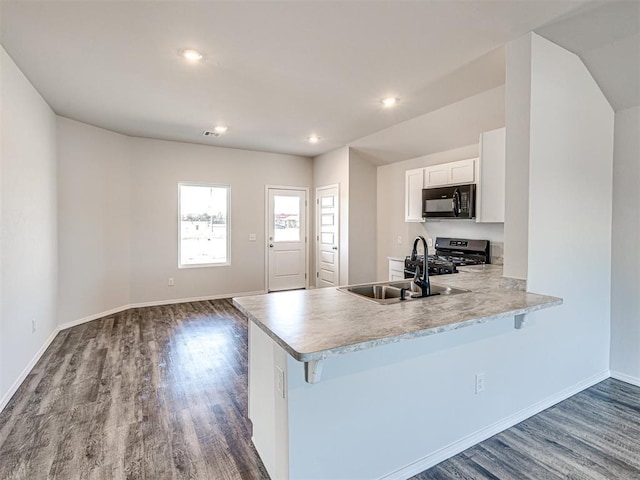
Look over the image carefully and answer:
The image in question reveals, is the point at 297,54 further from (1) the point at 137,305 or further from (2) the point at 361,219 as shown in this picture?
(1) the point at 137,305

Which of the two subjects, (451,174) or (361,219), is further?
(361,219)

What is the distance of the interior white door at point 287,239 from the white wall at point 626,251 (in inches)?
186

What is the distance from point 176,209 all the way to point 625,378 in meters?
5.87

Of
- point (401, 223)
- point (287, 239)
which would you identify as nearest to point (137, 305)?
point (287, 239)

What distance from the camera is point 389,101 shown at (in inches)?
142

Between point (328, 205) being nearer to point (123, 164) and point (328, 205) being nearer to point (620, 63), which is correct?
point (123, 164)

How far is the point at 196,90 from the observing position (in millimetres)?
3354

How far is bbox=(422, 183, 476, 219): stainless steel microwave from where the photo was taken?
371 cm

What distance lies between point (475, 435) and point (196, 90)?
12.0 feet

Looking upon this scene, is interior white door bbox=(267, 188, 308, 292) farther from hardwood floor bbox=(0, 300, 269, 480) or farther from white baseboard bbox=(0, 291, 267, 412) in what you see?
hardwood floor bbox=(0, 300, 269, 480)

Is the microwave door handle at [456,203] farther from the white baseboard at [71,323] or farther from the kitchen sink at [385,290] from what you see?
the white baseboard at [71,323]

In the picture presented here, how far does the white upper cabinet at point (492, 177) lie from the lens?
3168mm

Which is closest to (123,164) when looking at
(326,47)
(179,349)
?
(179,349)

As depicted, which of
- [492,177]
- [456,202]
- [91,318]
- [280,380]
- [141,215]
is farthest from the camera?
[141,215]
